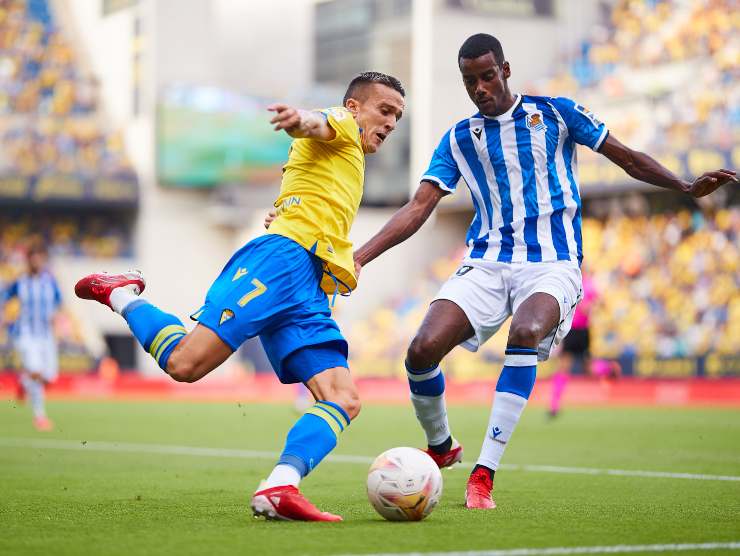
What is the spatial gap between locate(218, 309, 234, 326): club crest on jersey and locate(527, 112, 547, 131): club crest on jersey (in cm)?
213

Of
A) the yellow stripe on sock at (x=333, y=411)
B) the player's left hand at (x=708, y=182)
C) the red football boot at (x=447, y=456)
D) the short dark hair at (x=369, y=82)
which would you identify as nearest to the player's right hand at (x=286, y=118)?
the short dark hair at (x=369, y=82)

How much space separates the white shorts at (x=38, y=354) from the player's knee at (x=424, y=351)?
405 inches

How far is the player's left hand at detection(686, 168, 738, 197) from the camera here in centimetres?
616

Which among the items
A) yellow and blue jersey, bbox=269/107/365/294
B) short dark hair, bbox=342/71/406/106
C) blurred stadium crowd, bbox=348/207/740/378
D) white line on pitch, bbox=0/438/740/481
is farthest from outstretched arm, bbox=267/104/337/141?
blurred stadium crowd, bbox=348/207/740/378

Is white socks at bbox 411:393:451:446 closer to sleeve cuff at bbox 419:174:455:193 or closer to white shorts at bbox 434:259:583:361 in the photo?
white shorts at bbox 434:259:583:361

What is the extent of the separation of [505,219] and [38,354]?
10689 millimetres

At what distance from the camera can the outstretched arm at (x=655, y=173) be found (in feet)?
20.3

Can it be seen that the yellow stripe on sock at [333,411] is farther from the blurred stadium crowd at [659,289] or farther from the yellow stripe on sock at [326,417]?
the blurred stadium crowd at [659,289]

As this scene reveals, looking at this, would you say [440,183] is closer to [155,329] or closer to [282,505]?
[155,329]

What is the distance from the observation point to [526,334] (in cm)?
610

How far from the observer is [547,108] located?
6602 mm

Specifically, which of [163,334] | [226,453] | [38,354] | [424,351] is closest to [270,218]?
[163,334]

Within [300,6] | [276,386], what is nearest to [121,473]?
[276,386]

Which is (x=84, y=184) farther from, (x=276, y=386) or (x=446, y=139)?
(x=446, y=139)
